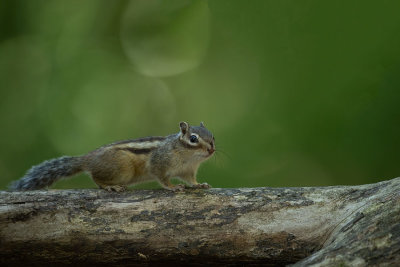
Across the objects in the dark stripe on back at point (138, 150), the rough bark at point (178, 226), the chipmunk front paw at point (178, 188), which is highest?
the dark stripe on back at point (138, 150)

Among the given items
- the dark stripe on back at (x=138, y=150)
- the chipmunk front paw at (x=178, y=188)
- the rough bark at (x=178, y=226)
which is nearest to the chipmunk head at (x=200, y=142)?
the dark stripe on back at (x=138, y=150)

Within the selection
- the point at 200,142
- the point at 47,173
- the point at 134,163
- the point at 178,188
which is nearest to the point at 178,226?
the point at 178,188

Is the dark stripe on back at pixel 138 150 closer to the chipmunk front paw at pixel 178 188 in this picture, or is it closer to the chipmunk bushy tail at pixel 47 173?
the chipmunk bushy tail at pixel 47 173

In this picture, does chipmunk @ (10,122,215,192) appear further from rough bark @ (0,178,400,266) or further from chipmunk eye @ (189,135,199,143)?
rough bark @ (0,178,400,266)

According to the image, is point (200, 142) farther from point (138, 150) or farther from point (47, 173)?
point (47, 173)

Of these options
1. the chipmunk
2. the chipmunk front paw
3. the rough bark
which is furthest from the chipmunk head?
the rough bark

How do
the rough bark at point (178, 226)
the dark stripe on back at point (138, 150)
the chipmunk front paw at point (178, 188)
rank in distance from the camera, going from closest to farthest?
the rough bark at point (178, 226) → the chipmunk front paw at point (178, 188) → the dark stripe on back at point (138, 150)
